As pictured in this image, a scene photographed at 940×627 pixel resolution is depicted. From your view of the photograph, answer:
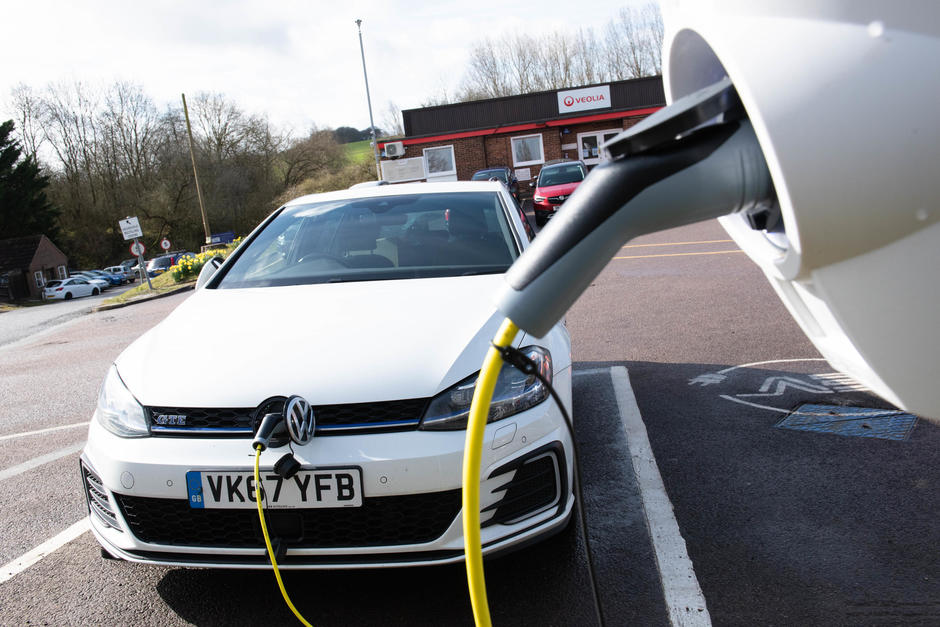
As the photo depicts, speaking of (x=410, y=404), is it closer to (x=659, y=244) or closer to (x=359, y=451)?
(x=359, y=451)

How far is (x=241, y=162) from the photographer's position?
59.2m

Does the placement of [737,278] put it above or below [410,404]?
below

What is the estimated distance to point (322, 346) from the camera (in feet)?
8.65

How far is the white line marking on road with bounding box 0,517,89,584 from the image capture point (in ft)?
9.94

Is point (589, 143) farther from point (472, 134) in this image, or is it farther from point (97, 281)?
point (97, 281)

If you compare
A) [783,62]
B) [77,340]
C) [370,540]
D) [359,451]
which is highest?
[783,62]

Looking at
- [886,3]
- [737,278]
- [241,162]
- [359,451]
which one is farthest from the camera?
[241,162]

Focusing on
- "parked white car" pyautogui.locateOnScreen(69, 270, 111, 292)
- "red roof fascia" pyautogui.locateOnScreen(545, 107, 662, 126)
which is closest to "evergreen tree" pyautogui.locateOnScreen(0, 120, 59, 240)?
"parked white car" pyautogui.locateOnScreen(69, 270, 111, 292)

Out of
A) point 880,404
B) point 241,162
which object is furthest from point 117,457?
point 241,162

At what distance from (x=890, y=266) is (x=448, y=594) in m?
2.17

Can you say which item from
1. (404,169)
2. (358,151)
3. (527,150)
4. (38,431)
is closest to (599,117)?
(527,150)

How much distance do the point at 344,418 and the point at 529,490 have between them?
0.66 m

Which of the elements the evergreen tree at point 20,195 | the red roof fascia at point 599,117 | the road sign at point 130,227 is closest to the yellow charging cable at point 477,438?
the road sign at point 130,227

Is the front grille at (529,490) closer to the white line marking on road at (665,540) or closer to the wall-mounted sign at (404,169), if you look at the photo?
the white line marking on road at (665,540)
